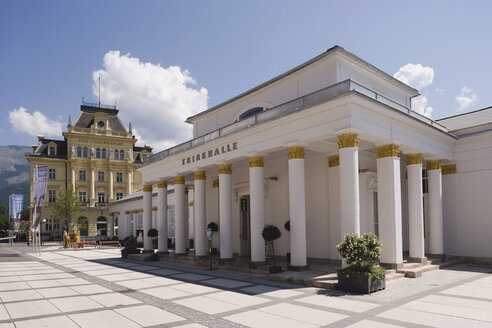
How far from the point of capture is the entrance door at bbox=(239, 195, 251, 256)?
2247 centimetres

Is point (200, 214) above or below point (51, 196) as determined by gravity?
below

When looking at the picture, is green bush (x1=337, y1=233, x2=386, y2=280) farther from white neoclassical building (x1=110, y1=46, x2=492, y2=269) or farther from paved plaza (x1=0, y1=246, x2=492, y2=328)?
white neoclassical building (x1=110, y1=46, x2=492, y2=269)

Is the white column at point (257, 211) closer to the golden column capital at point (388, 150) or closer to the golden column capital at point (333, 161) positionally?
the golden column capital at point (333, 161)

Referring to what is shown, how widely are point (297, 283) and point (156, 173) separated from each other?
48.2 feet

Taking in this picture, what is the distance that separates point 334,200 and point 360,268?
6.05m

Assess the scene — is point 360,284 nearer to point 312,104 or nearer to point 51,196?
point 312,104

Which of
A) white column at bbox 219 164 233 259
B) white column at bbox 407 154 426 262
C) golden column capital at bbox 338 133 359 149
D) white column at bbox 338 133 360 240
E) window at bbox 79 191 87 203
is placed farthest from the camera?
window at bbox 79 191 87 203

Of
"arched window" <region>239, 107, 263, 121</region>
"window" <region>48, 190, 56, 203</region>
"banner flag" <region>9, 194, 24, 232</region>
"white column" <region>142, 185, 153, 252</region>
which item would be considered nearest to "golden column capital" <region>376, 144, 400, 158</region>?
"arched window" <region>239, 107, 263, 121</region>

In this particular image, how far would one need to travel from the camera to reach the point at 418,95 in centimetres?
2069

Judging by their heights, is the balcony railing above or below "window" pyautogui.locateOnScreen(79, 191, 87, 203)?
above

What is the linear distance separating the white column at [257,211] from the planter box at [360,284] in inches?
204

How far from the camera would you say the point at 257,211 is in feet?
53.8

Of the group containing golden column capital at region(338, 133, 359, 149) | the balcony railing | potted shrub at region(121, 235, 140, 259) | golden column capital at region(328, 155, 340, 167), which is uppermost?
the balcony railing

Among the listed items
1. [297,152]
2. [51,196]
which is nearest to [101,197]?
[51,196]
